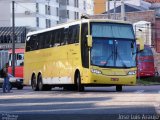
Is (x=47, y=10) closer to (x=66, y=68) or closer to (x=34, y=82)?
(x=34, y=82)

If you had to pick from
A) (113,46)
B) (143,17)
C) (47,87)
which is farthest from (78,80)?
(143,17)

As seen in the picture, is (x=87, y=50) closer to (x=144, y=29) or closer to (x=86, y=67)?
(x=86, y=67)

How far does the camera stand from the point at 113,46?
2936 cm

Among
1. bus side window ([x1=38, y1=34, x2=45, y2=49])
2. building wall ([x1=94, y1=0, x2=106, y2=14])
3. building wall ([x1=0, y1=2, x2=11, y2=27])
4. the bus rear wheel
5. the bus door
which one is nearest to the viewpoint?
the bus door

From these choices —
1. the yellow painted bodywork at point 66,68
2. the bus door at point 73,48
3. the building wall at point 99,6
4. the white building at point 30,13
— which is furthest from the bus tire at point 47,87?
the building wall at point 99,6

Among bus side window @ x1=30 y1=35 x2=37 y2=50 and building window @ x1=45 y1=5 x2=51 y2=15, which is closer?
bus side window @ x1=30 y1=35 x2=37 y2=50

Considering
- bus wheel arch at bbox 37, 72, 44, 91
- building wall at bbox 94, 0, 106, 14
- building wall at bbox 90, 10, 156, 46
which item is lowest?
bus wheel arch at bbox 37, 72, 44, 91

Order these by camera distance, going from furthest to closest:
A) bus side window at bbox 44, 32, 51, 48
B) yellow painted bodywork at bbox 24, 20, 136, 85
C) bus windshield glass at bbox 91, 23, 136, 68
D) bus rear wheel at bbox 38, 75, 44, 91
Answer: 1. bus rear wheel at bbox 38, 75, 44, 91
2. bus side window at bbox 44, 32, 51, 48
3. bus windshield glass at bbox 91, 23, 136, 68
4. yellow painted bodywork at bbox 24, 20, 136, 85

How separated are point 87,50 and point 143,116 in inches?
596

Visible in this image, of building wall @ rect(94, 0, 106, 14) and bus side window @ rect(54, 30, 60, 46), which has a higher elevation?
building wall @ rect(94, 0, 106, 14)

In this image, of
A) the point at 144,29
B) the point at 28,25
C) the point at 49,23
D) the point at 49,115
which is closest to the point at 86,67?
the point at 49,115

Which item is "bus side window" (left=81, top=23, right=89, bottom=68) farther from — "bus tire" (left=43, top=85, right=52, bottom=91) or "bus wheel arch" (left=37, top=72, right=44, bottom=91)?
"bus tire" (left=43, top=85, right=52, bottom=91)

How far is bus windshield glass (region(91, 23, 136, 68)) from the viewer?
1150 inches

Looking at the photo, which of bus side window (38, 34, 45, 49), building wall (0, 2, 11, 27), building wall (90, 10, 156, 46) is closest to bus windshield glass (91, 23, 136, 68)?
bus side window (38, 34, 45, 49)
